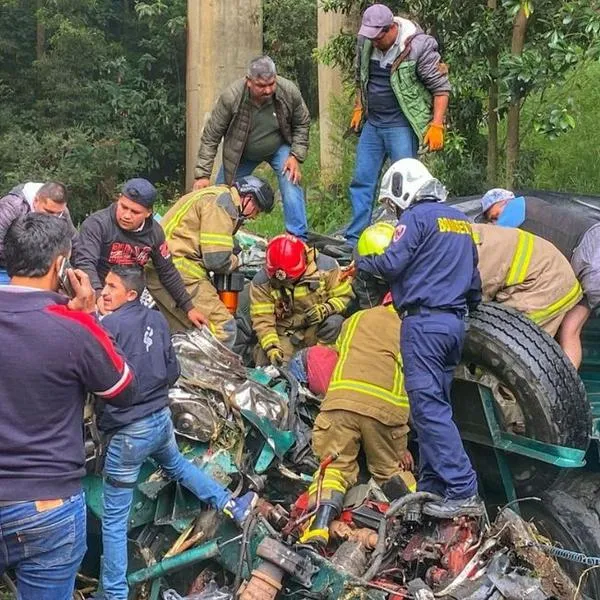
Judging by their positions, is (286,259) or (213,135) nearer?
(286,259)

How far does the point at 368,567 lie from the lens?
3902 mm

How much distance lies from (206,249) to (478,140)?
413 cm

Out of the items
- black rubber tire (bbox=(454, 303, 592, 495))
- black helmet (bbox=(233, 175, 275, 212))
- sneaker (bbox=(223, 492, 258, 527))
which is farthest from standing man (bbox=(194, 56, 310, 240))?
sneaker (bbox=(223, 492, 258, 527))

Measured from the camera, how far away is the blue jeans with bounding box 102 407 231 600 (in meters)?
3.92

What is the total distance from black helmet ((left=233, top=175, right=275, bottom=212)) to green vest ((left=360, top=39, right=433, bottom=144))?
1.30m

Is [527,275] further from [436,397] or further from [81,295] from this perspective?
[81,295]

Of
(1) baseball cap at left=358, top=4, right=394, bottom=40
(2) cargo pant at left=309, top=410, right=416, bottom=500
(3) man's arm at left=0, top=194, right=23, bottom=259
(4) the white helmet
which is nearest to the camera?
(2) cargo pant at left=309, top=410, right=416, bottom=500

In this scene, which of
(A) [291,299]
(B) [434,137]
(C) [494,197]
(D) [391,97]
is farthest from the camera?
(D) [391,97]

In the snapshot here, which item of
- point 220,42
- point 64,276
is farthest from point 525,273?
point 220,42

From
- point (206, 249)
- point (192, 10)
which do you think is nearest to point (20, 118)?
point (192, 10)

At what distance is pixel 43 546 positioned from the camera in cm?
291

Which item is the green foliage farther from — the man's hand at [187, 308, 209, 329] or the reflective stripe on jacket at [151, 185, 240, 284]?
the man's hand at [187, 308, 209, 329]

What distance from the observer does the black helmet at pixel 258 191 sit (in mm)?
5781

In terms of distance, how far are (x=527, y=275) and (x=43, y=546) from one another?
9.49ft
